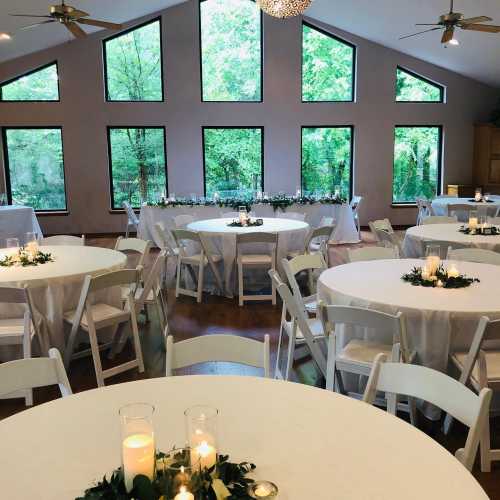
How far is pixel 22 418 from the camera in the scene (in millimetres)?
1694

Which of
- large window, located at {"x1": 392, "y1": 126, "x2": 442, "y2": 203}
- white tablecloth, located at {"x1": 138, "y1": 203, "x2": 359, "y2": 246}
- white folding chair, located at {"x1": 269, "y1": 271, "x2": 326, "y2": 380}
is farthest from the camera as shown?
large window, located at {"x1": 392, "y1": 126, "x2": 442, "y2": 203}

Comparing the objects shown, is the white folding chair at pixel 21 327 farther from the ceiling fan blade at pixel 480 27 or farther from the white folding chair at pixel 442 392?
the ceiling fan blade at pixel 480 27

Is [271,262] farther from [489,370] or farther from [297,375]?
[489,370]

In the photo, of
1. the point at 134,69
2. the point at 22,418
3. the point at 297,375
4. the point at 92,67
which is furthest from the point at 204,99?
the point at 22,418

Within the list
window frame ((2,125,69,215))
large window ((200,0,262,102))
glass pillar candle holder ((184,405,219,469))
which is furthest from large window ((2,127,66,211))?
glass pillar candle holder ((184,405,219,469))

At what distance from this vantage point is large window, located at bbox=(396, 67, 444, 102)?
11438 millimetres

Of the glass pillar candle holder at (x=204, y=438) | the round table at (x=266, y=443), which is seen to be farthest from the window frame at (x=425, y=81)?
the glass pillar candle holder at (x=204, y=438)

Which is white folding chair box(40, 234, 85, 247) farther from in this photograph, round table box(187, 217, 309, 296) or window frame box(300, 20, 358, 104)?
window frame box(300, 20, 358, 104)

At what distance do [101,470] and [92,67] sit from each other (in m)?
10.5

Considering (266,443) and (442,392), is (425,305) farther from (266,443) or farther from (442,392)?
(266,443)

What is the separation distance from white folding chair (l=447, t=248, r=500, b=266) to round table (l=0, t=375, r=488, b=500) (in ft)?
9.53

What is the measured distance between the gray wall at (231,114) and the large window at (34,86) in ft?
0.45

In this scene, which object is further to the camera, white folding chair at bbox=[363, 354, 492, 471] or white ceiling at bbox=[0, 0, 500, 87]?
white ceiling at bbox=[0, 0, 500, 87]

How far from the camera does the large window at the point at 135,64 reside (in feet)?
35.3
